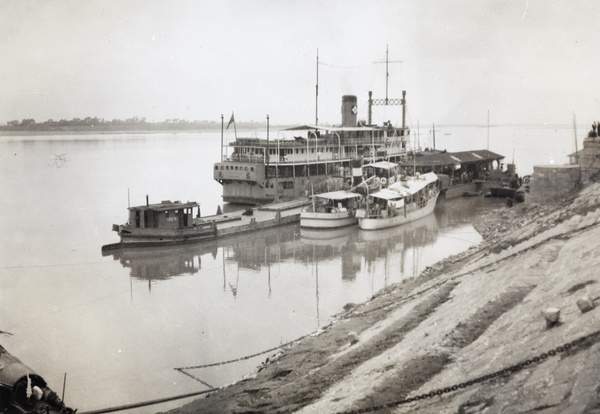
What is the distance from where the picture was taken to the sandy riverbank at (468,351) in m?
6.73

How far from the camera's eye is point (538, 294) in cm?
1016

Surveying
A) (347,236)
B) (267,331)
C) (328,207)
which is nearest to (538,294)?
(267,331)

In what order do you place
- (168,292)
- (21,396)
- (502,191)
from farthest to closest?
1. (502,191)
2. (168,292)
3. (21,396)

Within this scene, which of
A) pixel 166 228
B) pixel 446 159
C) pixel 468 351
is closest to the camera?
pixel 468 351

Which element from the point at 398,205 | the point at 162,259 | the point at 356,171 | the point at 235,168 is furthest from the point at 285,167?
the point at 162,259

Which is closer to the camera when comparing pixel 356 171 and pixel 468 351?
pixel 468 351

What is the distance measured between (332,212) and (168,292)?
1470 centimetres

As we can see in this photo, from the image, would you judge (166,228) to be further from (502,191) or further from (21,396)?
(502,191)

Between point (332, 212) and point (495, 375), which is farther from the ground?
point (495, 375)

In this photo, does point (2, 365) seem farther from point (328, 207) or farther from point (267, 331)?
point (328, 207)

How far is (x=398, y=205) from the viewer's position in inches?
1380

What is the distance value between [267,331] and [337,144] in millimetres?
34060

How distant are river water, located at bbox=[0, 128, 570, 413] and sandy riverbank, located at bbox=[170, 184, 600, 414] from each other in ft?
7.99

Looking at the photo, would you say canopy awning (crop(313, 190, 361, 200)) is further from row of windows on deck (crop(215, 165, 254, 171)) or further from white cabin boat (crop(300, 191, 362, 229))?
row of windows on deck (crop(215, 165, 254, 171))
